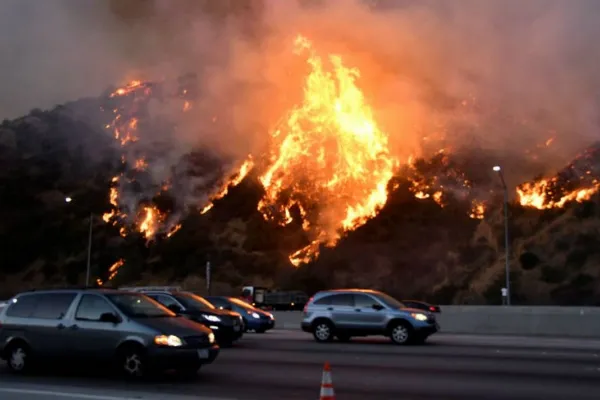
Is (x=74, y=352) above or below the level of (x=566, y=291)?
below

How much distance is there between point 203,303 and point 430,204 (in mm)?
48408

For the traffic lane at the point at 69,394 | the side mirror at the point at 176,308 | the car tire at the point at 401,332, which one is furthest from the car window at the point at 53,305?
the car tire at the point at 401,332

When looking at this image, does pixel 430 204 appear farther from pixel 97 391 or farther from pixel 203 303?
pixel 97 391

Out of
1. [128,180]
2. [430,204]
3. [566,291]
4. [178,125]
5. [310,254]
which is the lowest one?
[566,291]

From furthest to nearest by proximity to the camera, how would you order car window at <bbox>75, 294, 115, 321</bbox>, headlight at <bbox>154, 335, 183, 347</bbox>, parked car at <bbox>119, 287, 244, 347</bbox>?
parked car at <bbox>119, 287, 244, 347</bbox> < car window at <bbox>75, 294, 115, 321</bbox> < headlight at <bbox>154, 335, 183, 347</bbox>

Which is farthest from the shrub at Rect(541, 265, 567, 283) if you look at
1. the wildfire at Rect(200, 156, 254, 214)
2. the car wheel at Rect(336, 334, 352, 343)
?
the car wheel at Rect(336, 334, 352, 343)

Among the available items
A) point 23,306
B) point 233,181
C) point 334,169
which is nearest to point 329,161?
point 334,169

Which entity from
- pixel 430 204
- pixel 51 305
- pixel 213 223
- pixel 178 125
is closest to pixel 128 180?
pixel 178 125

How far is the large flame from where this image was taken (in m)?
68.2

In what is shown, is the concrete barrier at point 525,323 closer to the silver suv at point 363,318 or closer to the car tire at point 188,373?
the silver suv at point 363,318

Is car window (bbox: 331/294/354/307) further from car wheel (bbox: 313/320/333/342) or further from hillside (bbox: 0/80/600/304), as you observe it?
hillside (bbox: 0/80/600/304)

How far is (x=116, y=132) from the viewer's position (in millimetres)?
92875

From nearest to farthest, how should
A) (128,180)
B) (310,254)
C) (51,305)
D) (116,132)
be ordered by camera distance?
(51,305), (310,254), (128,180), (116,132)

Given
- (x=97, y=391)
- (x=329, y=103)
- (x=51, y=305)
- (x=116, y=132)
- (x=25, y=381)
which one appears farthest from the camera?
(x=116, y=132)
